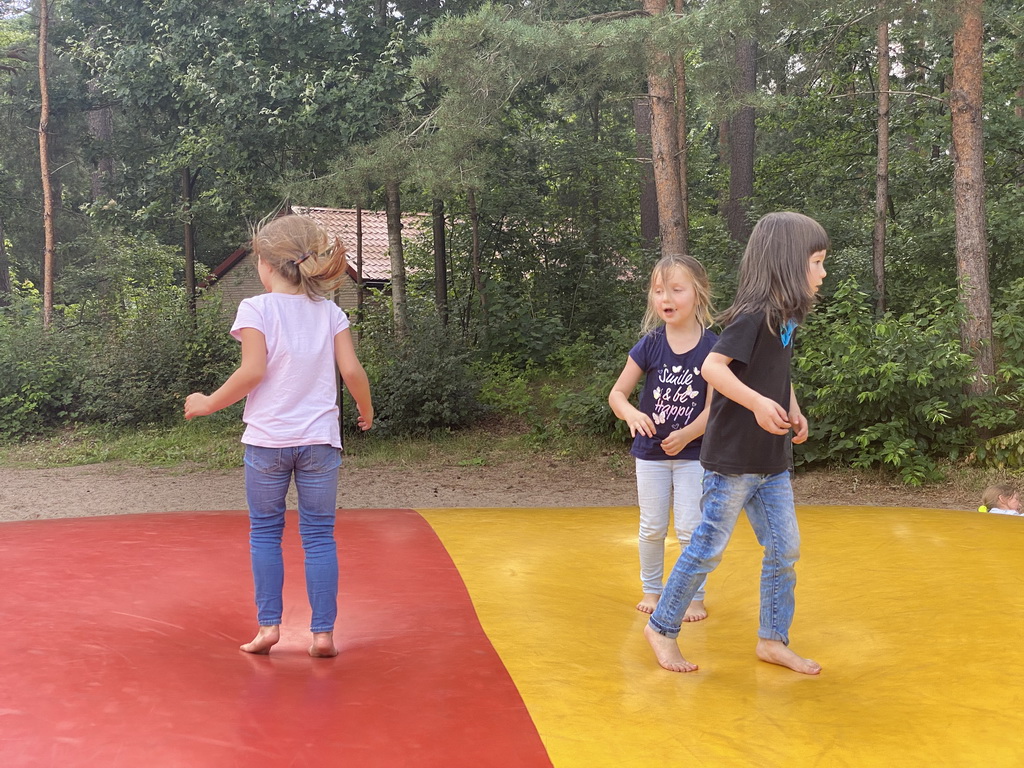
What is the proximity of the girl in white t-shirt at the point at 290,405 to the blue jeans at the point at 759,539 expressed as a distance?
102cm

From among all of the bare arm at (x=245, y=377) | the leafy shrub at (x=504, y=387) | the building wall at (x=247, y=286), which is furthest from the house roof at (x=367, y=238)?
the bare arm at (x=245, y=377)

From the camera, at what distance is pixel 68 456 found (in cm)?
1085

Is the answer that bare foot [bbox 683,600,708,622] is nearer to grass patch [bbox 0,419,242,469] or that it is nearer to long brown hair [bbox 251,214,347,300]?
long brown hair [bbox 251,214,347,300]

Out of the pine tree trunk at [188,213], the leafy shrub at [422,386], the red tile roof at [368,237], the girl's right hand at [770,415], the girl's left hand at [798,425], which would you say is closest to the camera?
the girl's right hand at [770,415]

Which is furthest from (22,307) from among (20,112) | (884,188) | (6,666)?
(6,666)

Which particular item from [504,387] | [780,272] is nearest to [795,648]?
[780,272]

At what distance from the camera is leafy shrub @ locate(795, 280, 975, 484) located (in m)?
7.58

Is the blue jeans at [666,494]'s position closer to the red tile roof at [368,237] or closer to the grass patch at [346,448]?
the grass patch at [346,448]

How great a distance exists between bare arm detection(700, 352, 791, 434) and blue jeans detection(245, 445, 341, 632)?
3.74ft

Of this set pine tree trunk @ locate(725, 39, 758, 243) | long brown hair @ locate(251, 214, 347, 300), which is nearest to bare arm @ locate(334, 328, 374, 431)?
long brown hair @ locate(251, 214, 347, 300)

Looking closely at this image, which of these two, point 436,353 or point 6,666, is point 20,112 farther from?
point 6,666

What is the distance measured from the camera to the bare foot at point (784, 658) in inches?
104

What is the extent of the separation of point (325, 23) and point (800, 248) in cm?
1097

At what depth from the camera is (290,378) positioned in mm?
2680
